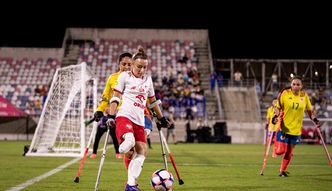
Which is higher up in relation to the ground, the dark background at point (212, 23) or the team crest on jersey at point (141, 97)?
the dark background at point (212, 23)

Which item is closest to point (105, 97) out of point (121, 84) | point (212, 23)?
point (121, 84)

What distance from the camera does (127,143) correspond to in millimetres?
8117

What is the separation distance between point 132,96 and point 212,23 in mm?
38959

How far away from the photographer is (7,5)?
44.0 meters

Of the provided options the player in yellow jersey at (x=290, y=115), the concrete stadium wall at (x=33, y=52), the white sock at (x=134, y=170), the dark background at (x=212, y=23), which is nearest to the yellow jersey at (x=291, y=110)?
the player in yellow jersey at (x=290, y=115)

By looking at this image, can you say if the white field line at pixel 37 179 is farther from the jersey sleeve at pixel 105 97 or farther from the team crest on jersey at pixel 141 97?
the team crest on jersey at pixel 141 97

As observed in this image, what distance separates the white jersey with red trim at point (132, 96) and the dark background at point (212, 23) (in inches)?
1450

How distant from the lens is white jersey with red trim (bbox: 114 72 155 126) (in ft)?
28.0

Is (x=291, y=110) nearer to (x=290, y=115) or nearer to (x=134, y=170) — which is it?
(x=290, y=115)

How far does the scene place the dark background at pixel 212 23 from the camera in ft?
148

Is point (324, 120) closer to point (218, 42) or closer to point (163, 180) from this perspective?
point (218, 42)

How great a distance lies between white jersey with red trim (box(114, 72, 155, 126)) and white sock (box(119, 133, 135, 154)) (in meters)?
0.38

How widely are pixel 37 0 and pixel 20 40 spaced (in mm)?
4387

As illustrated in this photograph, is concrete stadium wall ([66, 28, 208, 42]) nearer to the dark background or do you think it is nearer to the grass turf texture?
the dark background
